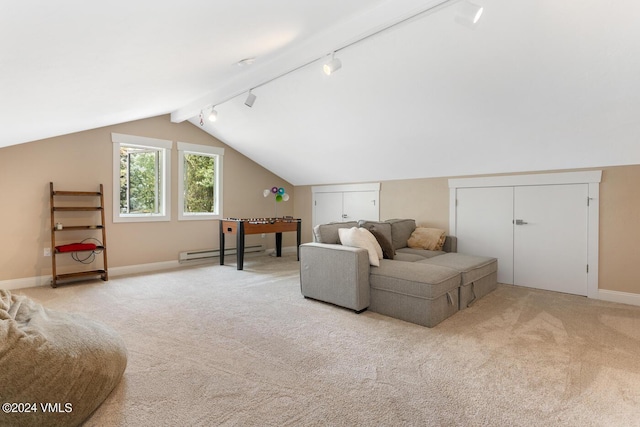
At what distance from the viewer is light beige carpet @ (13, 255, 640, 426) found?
1670mm

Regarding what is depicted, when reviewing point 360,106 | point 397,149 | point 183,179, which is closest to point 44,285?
point 183,179

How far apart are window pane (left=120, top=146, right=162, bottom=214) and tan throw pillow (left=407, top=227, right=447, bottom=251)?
407cm

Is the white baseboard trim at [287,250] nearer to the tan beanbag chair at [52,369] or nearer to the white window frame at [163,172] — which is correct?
the white window frame at [163,172]

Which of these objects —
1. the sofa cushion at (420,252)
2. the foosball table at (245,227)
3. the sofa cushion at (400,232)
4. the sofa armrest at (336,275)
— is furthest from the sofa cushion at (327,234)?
the foosball table at (245,227)

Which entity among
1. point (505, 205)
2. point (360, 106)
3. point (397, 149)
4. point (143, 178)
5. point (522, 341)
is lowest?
point (522, 341)

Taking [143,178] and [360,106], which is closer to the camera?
[360,106]

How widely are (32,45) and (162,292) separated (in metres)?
2.96

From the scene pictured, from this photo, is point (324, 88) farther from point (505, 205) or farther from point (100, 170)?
point (100, 170)

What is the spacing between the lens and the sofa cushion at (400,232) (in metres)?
4.64

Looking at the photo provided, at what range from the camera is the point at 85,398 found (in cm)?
160

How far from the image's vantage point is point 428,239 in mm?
4633

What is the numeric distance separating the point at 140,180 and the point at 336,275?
12.3 feet

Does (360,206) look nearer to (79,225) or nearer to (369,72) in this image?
(369,72)

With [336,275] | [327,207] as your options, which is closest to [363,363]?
[336,275]
